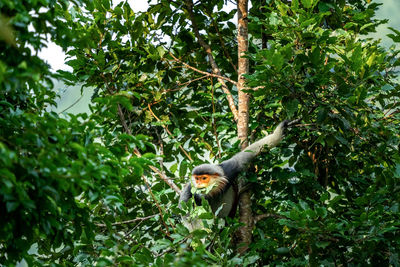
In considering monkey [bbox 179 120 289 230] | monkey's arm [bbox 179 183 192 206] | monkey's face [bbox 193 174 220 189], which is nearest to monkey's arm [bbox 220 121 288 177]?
monkey [bbox 179 120 289 230]

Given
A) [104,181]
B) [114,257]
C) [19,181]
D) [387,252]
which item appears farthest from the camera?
[387,252]

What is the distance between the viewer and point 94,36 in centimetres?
386

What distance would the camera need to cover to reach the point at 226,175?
152 inches

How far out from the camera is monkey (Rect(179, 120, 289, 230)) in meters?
3.80

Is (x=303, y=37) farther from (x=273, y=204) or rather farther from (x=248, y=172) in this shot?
(x=273, y=204)

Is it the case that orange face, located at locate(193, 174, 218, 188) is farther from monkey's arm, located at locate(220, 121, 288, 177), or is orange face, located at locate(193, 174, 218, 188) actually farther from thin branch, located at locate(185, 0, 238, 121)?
thin branch, located at locate(185, 0, 238, 121)

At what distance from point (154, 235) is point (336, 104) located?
→ 194 centimetres

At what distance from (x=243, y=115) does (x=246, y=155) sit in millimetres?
341

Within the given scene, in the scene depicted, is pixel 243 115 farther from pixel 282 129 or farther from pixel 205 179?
pixel 205 179

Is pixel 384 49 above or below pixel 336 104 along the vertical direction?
above

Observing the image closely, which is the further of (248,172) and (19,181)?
(248,172)

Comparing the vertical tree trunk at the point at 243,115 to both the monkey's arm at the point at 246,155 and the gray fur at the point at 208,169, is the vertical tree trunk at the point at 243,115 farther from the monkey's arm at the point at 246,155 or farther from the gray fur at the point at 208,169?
the gray fur at the point at 208,169

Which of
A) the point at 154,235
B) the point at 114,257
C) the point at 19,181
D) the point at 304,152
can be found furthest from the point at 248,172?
the point at 19,181

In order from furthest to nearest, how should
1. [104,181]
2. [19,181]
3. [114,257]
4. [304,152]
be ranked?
[304,152] < [114,257] < [104,181] < [19,181]
